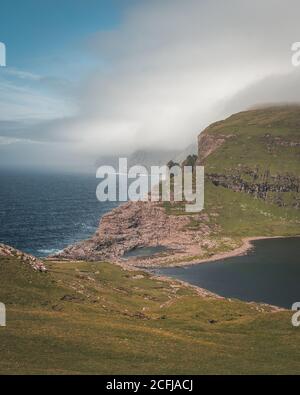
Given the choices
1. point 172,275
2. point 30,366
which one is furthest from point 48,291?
point 172,275

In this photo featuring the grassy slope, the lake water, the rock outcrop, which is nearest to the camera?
the grassy slope

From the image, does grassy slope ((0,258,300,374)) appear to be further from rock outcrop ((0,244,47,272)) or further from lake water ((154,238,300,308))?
lake water ((154,238,300,308))

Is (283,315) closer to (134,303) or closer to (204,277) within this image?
(134,303)

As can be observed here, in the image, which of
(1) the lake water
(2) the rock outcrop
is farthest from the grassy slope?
(1) the lake water

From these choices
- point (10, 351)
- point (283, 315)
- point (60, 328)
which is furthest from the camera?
point (283, 315)

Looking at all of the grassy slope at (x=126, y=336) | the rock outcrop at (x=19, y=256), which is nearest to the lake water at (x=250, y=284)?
the grassy slope at (x=126, y=336)

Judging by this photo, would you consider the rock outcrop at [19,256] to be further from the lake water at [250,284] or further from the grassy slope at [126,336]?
the lake water at [250,284]

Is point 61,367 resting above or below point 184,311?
above

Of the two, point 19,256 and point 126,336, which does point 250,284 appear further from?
point 126,336
